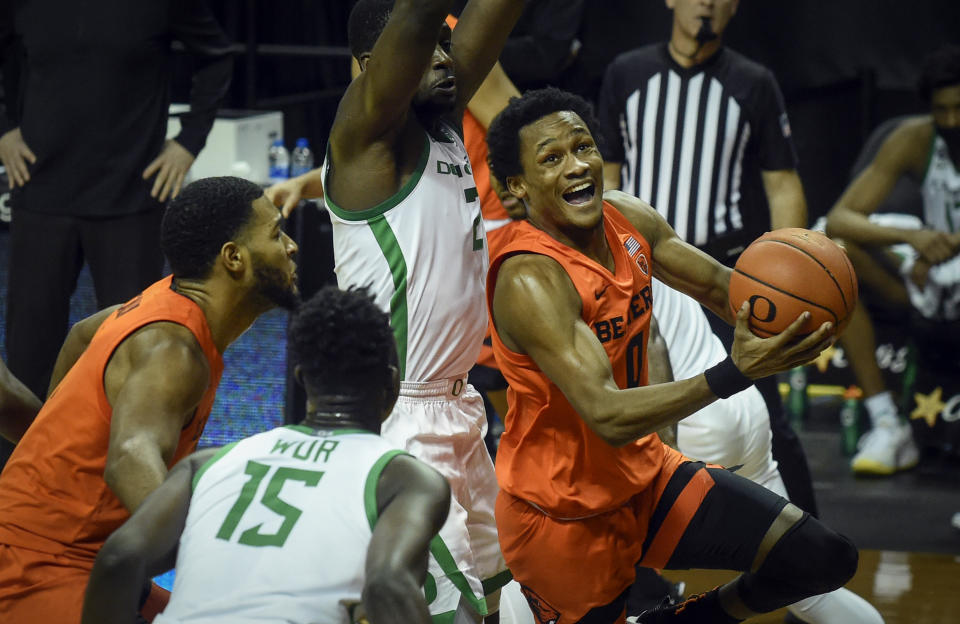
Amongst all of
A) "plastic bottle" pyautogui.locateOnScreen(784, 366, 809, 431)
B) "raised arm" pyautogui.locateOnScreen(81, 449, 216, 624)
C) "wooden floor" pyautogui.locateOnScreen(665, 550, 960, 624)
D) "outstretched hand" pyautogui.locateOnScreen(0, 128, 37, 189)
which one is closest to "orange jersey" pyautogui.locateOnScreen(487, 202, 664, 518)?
"raised arm" pyautogui.locateOnScreen(81, 449, 216, 624)

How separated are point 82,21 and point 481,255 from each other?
2.19 meters

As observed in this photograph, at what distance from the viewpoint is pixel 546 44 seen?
587 cm

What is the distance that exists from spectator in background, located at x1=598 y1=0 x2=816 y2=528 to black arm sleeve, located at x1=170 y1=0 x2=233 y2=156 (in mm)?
1477

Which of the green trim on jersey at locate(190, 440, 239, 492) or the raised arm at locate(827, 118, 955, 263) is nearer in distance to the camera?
the green trim on jersey at locate(190, 440, 239, 492)

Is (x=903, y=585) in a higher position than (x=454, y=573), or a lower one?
lower

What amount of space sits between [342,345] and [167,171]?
2.70 meters

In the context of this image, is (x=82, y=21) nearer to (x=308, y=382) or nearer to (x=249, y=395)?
(x=249, y=395)

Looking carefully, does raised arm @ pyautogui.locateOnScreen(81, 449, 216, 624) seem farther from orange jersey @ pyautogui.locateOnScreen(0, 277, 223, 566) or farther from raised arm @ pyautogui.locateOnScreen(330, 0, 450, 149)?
raised arm @ pyautogui.locateOnScreen(330, 0, 450, 149)

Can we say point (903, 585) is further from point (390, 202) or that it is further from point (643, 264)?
point (390, 202)

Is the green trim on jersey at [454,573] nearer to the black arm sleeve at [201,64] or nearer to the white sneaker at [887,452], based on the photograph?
the black arm sleeve at [201,64]

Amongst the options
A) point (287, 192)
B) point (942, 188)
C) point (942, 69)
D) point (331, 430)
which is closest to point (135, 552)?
point (331, 430)

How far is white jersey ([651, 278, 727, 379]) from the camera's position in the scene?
4.32 m

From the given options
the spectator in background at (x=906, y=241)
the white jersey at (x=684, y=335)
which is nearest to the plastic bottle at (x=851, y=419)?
the spectator in background at (x=906, y=241)

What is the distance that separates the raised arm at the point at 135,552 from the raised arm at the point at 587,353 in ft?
3.32
